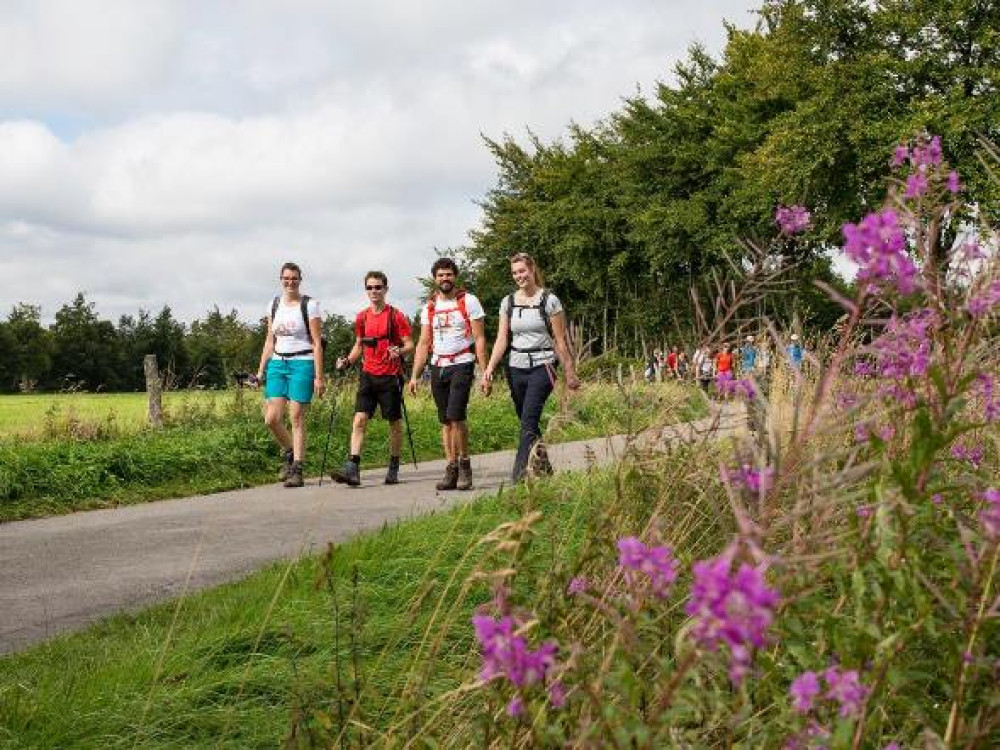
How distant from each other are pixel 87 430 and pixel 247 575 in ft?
28.8

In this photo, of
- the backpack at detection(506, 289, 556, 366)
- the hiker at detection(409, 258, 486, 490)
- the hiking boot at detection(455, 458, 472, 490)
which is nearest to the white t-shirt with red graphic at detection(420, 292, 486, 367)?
the hiker at detection(409, 258, 486, 490)

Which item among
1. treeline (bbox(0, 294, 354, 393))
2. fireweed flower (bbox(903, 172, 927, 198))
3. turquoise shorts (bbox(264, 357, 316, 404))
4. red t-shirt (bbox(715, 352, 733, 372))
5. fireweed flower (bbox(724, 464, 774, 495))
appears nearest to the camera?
fireweed flower (bbox(724, 464, 774, 495))

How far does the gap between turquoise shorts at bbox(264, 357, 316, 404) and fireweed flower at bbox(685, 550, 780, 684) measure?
31.3 feet

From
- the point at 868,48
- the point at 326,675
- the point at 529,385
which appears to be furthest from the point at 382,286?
the point at 868,48

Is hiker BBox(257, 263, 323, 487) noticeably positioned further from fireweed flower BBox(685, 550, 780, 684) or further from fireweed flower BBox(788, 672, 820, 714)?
fireweed flower BBox(685, 550, 780, 684)

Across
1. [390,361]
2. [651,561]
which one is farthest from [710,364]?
[390,361]

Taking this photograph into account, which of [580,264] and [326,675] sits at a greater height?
[580,264]

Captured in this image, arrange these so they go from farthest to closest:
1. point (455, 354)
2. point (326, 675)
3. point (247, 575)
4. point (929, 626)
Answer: point (455, 354)
point (247, 575)
point (326, 675)
point (929, 626)

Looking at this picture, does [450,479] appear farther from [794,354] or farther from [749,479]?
[749,479]

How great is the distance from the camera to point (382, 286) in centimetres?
1045

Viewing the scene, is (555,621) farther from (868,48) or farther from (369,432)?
(868,48)

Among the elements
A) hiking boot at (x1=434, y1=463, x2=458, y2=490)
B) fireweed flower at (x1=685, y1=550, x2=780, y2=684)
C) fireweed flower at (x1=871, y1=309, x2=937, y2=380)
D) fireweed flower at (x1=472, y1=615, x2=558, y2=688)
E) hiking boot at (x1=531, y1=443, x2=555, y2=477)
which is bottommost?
hiking boot at (x1=434, y1=463, x2=458, y2=490)

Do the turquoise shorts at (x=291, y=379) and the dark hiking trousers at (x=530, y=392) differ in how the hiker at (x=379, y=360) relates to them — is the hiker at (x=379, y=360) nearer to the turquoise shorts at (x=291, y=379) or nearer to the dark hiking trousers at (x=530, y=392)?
the turquoise shorts at (x=291, y=379)

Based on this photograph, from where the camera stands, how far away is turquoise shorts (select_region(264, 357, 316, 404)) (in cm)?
1049
